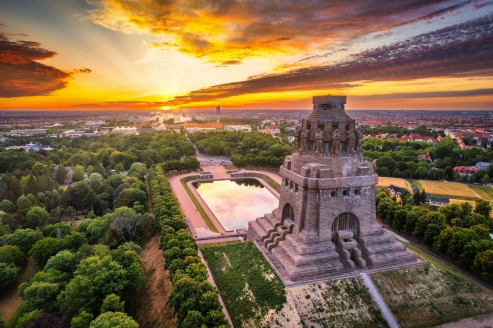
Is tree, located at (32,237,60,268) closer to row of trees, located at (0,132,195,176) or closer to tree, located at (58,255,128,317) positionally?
tree, located at (58,255,128,317)

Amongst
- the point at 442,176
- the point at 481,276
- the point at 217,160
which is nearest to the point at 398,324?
the point at 481,276

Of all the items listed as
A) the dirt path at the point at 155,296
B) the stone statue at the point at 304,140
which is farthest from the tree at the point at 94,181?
the stone statue at the point at 304,140

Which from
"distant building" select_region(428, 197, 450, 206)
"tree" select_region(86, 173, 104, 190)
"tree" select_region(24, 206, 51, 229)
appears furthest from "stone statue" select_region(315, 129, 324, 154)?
"tree" select_region(86, 173, 104, 190)

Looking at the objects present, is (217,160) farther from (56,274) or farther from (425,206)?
(56,274)

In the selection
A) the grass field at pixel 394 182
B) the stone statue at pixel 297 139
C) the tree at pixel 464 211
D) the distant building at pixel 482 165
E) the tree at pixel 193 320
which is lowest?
the grass field at pixel 394 182

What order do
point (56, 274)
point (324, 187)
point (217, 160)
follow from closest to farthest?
1. point (324, 187)
2. point (56, 274)
3. point (217, 160)

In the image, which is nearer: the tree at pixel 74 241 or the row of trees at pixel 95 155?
the tree at pixel 74 241

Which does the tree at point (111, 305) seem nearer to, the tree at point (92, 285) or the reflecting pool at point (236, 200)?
the tree at point (92, 285)
